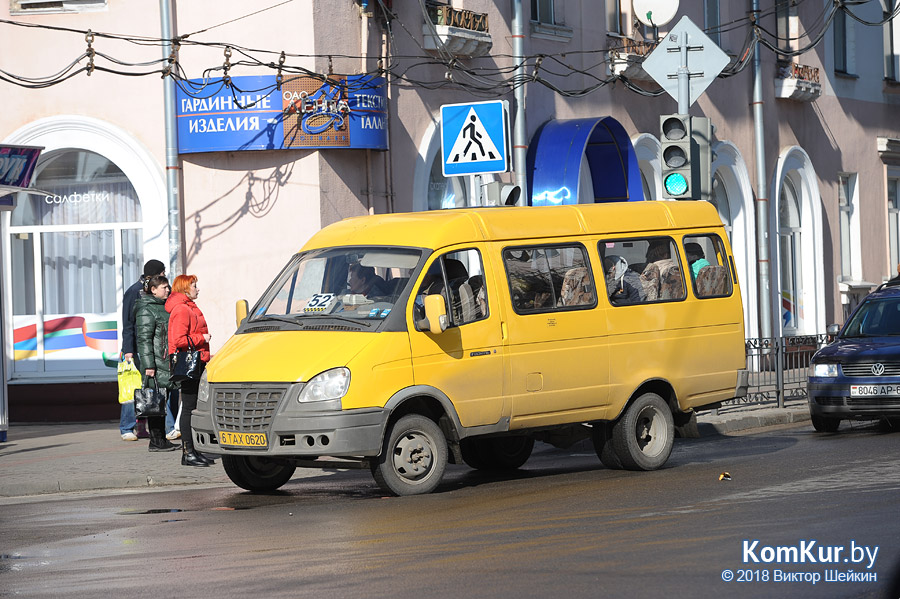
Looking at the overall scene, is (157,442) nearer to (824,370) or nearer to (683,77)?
(683,77)

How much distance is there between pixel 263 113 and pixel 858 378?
800cm

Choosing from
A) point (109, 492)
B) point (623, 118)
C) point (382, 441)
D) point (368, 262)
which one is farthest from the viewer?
point (623, 118)

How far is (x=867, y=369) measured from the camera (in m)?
16.1

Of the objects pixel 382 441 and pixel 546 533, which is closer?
pixel 546 533

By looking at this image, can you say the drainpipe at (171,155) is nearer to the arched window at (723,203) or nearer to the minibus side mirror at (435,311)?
the minibus side mirror at (435,311)

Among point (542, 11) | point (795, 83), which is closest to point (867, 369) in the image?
point (542, 11)

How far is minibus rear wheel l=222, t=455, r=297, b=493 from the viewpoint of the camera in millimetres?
11891

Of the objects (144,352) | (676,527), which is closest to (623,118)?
(144,352)

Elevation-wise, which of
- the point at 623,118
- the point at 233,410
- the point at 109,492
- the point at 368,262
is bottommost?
the point at 109,492

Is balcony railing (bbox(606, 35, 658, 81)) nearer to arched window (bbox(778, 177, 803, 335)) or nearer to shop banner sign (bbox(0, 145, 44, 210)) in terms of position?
arched window (bbox(778, 177, 803, 335))

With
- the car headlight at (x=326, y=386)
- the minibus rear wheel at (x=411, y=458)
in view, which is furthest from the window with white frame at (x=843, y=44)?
the car headlight at (x=326, y=386)

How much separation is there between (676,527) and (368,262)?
4.02 metres

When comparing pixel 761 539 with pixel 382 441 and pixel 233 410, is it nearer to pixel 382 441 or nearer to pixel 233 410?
pixel 382 441

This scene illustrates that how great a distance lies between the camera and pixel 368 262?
1173 cm
